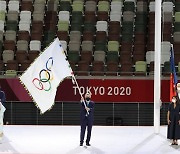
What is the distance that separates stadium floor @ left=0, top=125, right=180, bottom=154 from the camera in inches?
462

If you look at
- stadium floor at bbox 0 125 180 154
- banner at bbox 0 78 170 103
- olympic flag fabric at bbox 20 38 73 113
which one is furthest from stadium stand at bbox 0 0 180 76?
olympic flag fabric at bbox 20 38 73 113

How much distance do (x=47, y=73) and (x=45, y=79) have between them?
0.19m

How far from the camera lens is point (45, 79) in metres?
13.0

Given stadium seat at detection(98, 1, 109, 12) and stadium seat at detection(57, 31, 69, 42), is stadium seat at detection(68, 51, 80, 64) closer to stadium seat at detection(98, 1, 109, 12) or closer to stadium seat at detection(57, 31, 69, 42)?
stadium seat at detection(57, 31, 69, 42)

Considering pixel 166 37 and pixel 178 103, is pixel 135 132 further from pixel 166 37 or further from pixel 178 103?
pixel 166 37

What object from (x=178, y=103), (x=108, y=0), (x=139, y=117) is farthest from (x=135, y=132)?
(x=108, y=0)

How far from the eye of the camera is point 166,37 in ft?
66.8

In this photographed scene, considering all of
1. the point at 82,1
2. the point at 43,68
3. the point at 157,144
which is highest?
the point at 82,1

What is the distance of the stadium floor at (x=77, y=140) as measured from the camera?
11.7m

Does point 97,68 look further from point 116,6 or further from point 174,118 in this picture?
point 174,118

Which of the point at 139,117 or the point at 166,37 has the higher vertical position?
the point at 166,37

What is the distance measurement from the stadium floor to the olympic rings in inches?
61.8

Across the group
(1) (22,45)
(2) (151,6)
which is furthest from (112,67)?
(2) (151,6)

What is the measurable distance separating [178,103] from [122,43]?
324 inches
